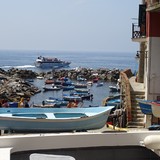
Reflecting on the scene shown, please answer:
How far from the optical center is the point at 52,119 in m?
15.4

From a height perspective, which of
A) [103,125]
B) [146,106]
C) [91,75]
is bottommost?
[91,75]

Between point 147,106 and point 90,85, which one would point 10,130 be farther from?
point 90,85

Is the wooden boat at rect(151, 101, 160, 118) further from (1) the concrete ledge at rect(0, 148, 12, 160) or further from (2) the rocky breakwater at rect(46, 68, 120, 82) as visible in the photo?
(2) the rocky breakwater at rect(46, 68, 120, 82)

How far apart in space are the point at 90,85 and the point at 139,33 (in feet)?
188

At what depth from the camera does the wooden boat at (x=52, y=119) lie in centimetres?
1532

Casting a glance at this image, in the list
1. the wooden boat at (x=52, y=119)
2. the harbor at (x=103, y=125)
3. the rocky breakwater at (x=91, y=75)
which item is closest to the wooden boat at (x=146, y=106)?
the harbor at (x=103, y=125)

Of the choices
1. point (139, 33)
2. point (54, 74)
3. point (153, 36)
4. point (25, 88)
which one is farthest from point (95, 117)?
point (54, 74)

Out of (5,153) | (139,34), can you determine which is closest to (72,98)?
(139,34)

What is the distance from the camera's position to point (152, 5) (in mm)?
18047

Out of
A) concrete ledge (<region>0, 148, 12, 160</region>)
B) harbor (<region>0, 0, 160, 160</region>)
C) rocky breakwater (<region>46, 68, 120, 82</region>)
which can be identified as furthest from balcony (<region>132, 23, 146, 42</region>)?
rocky breakwater (<region>46, 68, 120, 82</region>)

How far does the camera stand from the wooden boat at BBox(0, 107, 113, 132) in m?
15.3

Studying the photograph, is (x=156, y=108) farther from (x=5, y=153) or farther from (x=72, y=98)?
(x=72, y=98)

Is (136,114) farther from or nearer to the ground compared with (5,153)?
nearer to the ground

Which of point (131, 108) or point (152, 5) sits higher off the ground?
point (152, 5)
